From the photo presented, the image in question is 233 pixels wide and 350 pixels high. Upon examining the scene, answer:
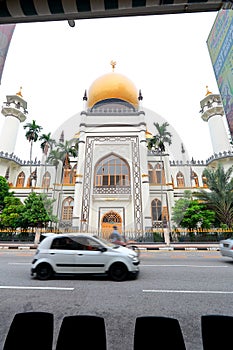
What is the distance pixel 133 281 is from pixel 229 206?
16263mm

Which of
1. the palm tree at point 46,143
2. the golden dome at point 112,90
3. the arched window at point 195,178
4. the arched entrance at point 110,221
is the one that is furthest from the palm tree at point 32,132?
the arched window at point 195,178

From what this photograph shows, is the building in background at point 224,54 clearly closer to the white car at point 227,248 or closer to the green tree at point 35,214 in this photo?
the white car at point 227,248

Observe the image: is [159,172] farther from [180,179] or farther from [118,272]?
[118,272]

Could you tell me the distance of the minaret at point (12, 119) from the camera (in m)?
29.3

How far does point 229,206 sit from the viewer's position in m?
17.8

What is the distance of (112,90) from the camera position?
2700cm

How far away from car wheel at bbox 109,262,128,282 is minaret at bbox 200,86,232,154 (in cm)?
2852

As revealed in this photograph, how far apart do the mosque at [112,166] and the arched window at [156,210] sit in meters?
0.12

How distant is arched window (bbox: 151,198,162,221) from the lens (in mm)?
22033

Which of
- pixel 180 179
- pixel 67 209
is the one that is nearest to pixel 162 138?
pixel 180 179

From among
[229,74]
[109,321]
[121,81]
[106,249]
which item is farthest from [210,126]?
[109,321]

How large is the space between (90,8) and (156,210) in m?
21.6

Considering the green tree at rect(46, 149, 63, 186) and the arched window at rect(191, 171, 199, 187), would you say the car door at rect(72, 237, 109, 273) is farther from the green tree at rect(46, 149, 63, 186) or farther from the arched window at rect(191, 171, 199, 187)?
the arched window at rect(191, 171, 199, 187)

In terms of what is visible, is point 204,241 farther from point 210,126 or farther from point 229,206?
point 210,126
